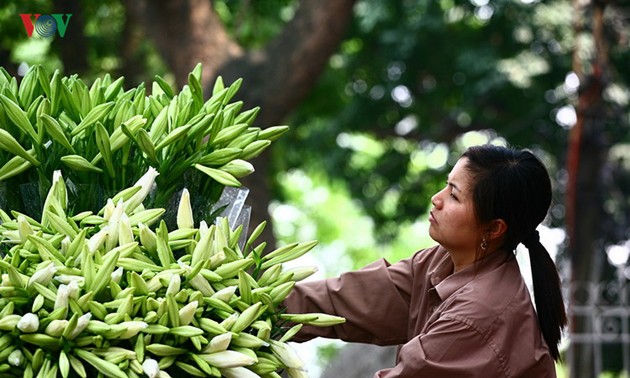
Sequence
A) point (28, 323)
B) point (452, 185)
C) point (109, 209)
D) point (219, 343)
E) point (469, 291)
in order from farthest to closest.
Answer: point (452, 185) → point (469, 291) → point (109, 209) → point (219, 343) → point (28, 323)

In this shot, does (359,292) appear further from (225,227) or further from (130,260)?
(130,260)

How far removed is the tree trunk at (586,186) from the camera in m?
9.41

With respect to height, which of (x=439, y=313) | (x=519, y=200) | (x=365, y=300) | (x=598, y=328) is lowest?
(x=598, y=328)

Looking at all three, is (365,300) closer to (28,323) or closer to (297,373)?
(297,373)

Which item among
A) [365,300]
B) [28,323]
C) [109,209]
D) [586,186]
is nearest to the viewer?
[28,323]

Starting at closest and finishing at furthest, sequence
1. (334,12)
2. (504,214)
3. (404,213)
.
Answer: (504,214) → (334,12) → (404,213)

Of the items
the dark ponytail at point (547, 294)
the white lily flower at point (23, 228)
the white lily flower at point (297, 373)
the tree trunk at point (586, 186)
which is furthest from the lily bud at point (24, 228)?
the tree trunk at point (586, 186)

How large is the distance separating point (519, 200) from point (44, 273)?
1.08 metres

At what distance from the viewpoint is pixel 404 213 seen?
11.6 m

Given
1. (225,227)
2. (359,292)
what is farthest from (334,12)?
(225,227)

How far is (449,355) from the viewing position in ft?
6.88

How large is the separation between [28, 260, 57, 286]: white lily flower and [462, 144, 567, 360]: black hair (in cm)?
96

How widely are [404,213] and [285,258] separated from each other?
31.4ft

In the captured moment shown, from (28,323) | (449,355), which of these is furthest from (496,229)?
(28,323)
